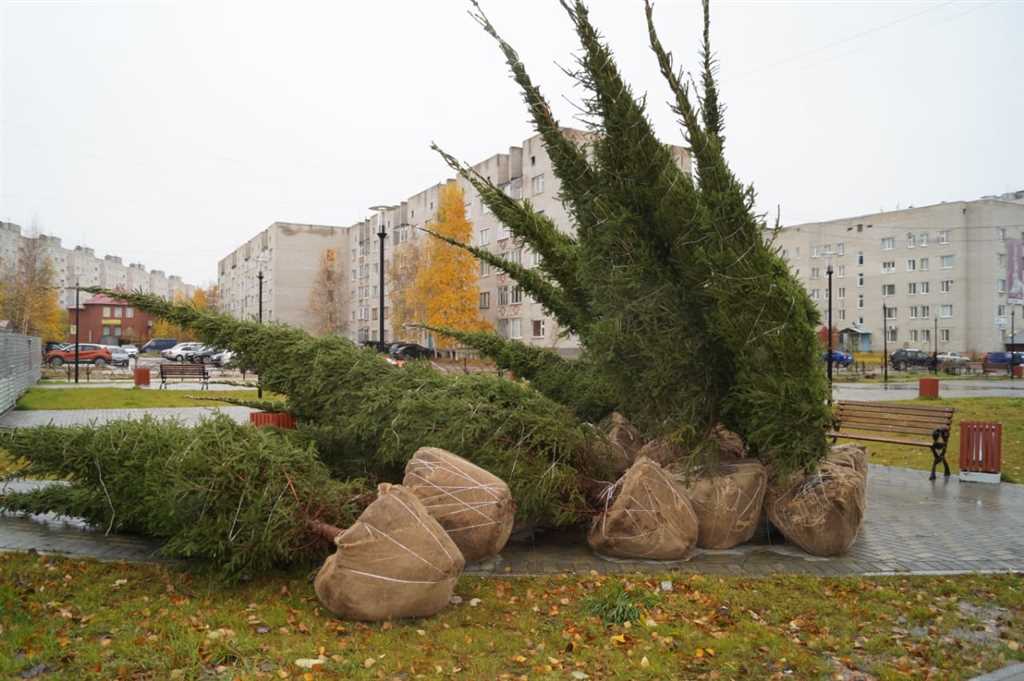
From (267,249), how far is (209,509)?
79.8 m

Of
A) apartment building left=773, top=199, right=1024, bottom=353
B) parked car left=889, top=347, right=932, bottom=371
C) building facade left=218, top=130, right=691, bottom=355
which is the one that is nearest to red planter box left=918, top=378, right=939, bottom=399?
building facade left=218, top=130, right=691, bottom=355

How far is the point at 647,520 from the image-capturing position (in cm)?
554

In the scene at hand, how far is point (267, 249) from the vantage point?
79625 mm

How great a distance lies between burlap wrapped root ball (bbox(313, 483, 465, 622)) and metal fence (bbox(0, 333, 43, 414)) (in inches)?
610

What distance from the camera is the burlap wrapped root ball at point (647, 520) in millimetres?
5555

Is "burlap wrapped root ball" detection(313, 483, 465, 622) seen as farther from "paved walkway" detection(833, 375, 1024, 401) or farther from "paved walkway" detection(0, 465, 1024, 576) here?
"paved walkway" detection(833, 375, 1024, 401)

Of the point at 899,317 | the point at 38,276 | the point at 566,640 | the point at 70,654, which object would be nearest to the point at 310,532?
the point at 70,654

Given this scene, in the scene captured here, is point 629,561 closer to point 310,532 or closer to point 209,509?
point 310,532

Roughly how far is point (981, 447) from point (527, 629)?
7.85 metres

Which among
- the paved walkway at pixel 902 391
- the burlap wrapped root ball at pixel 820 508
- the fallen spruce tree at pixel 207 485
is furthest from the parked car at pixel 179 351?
the burlap wrapped root ball at pixel 820 508

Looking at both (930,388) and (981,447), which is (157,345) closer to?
(930,388)

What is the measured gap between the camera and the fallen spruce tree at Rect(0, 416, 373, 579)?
4602 mm

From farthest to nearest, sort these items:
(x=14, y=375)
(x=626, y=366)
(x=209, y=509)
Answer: (x=14, y=375), (x=626, y=366), (x=209, y=509)

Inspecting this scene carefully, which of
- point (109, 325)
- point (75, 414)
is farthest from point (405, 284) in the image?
point (109, 325)
